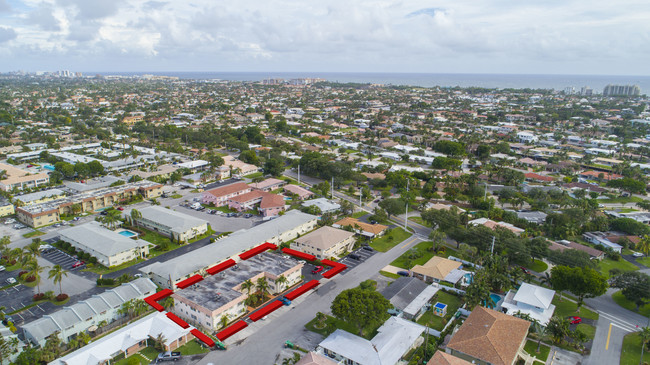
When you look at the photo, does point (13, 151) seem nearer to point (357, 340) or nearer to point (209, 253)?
point (209, 253)

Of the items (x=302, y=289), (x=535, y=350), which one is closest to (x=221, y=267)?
(x=302, y=289)

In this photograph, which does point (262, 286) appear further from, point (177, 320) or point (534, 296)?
point (534, 296)

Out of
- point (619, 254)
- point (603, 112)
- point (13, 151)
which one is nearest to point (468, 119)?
point (603, 112)

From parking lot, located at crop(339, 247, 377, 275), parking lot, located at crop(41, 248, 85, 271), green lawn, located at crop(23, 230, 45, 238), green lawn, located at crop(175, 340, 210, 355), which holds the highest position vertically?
parking lot, located at crop(339, 247, 377, 275)

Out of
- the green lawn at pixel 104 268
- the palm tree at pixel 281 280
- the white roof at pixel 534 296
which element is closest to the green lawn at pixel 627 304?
the white roof at pixel 534 296

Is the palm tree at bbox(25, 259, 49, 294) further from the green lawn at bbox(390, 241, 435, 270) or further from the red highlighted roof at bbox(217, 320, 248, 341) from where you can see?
the green lawn at bbox(390, 241, 435, 270)

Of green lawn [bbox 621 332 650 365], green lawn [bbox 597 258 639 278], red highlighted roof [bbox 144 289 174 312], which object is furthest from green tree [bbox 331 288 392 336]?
green lawn [bbox 597 258 639 278]
